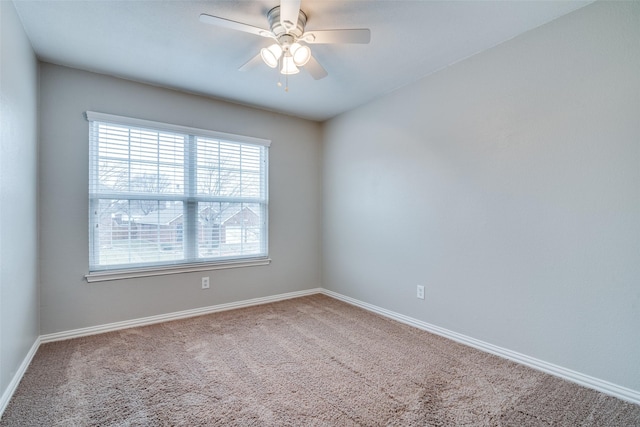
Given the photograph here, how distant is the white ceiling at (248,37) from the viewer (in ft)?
6.48

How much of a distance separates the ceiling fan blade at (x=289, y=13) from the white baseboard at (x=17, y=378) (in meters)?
2.71

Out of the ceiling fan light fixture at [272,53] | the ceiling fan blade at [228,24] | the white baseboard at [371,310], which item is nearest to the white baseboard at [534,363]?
the white baseboard at [371,310]

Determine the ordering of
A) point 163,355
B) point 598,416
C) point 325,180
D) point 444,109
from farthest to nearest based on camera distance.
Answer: point 325,180, point 444,109, point 163,355, point 598,416

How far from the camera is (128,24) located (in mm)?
2154

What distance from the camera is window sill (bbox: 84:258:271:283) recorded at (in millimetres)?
2850

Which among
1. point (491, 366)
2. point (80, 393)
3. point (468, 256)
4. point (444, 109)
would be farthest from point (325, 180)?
point (80, 393)

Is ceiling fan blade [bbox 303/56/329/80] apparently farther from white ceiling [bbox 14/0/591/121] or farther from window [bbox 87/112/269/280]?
window [bbox 87/112/269/280]

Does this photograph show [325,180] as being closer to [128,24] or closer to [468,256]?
[468,256]

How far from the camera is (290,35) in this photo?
6.49 feet

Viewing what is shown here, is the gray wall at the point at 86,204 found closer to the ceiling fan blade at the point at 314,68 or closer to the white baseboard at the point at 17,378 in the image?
the white baseboard at the point at 17,378

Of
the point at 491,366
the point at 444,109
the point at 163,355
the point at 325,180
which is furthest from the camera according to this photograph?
the point at 325,180

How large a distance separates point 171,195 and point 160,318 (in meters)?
1.28

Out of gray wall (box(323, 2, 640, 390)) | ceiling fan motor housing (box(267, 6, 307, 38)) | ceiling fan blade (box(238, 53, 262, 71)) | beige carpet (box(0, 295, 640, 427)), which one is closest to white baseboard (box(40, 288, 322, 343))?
beige carpet (box(0, 295, 640, 427))

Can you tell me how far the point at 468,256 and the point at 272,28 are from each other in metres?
2.33
